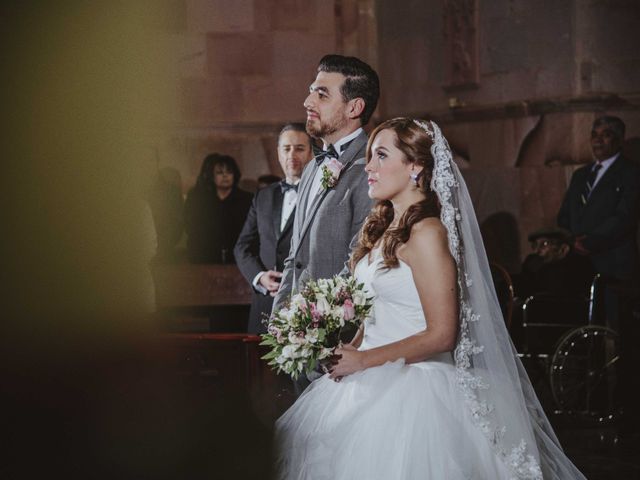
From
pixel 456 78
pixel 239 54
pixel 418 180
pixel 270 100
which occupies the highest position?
pixel 239 54

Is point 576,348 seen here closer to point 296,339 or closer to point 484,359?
point 484,359

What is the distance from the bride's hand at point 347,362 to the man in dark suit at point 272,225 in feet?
7.23

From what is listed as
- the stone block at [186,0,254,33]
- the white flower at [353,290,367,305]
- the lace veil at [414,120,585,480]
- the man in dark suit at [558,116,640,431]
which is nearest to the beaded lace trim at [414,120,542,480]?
the lace veil at [414,120,585,480]

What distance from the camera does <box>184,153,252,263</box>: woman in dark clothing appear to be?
8.66 m

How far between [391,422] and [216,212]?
5.90 meters

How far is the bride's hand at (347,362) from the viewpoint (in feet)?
10.2

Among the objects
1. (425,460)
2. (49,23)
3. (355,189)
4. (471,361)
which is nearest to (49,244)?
(49,23)

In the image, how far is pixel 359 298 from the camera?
3.14m

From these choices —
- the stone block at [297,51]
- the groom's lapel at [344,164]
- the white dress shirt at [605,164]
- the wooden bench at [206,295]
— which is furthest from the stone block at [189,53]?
the groom's lapel at [344,164]

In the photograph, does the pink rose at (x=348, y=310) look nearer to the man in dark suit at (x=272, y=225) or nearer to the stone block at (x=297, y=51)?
the man in dark suit at (x=272, y=225)

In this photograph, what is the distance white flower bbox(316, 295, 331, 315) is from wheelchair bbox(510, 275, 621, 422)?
3703 mm

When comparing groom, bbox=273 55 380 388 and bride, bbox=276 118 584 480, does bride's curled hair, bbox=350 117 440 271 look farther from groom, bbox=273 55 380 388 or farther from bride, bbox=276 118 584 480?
groom, bbox=273 55 380 388

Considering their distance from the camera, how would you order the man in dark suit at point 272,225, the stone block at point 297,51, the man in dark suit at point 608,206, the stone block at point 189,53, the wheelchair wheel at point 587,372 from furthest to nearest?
the stone block at point 297,51, the stone block at point 189,53, the man in dark suit at point 608,206, the wheelchair wheel at point 587,372, the man in dark suit at point 272,225

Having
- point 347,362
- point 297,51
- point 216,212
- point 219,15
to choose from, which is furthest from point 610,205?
point 347,362
